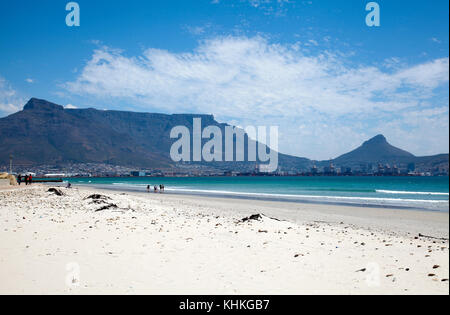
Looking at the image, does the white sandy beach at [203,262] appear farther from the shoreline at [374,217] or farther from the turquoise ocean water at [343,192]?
the turquoise ocean water at [343,192]

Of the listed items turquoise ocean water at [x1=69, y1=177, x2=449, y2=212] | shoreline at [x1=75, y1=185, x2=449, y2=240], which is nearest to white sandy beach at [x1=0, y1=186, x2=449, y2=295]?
shoreline at [x1=75, y1=185, x2=449, y2=240]

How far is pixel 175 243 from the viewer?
7453 millimetres

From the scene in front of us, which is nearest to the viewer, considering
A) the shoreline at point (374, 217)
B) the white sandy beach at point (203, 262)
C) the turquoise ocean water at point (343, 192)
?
the white sandy beach at point (203, 262)

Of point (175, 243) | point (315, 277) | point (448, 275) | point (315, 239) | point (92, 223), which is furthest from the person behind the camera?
point (92, 223)

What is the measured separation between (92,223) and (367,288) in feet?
28.0

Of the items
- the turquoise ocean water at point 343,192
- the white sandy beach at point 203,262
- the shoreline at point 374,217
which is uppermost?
the white sandy beach at point 203,262

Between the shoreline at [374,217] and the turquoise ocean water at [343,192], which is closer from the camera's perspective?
the shoreline at [374,217]

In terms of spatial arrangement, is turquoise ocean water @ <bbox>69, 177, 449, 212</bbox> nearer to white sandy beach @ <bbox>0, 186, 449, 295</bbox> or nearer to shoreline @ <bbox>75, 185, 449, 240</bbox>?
shoreline @ <bbox>75, 185, 449, 240</bbox>

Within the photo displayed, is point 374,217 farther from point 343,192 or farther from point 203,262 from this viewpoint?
point 343,192

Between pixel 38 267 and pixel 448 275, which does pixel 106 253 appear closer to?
pixel 38 267

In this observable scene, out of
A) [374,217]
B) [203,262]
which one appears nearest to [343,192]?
[374,217]

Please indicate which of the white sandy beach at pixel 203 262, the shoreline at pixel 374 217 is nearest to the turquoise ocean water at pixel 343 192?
the shoreline at pixel 374 217

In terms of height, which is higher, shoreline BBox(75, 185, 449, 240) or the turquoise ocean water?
shoreline BBox(75, 185, 449, 240)
